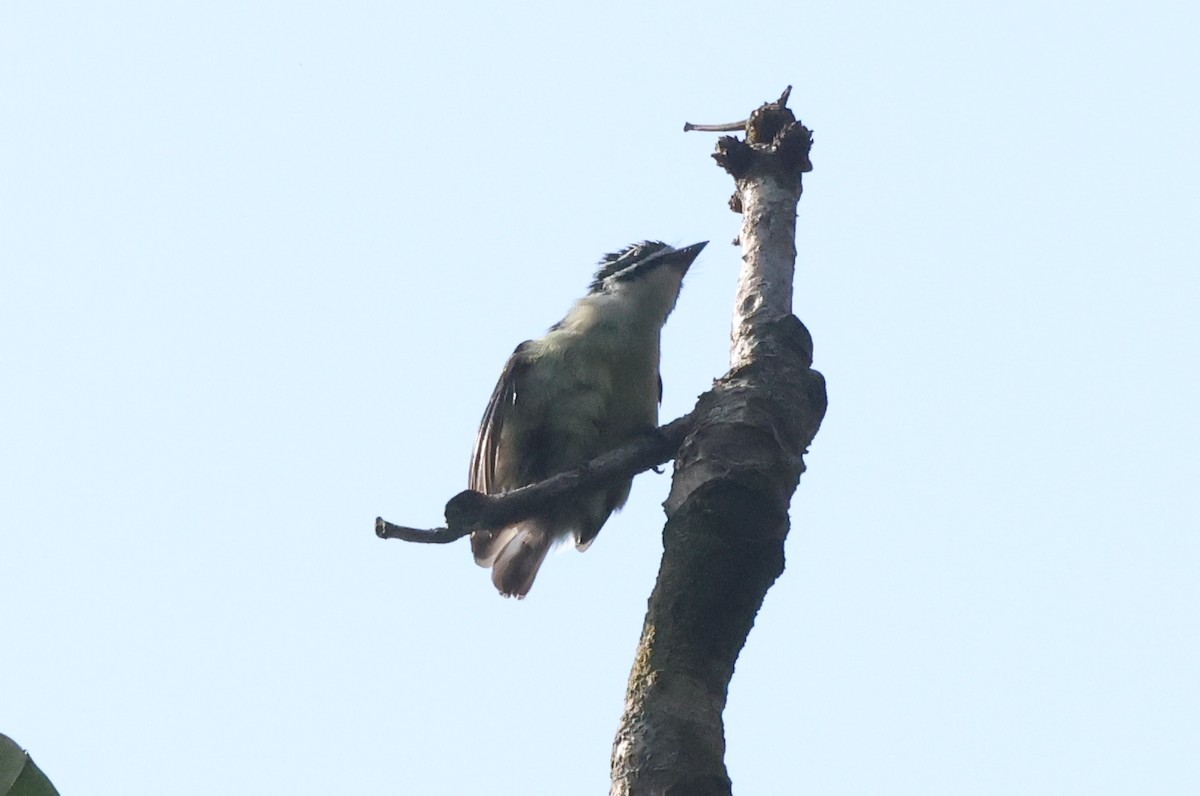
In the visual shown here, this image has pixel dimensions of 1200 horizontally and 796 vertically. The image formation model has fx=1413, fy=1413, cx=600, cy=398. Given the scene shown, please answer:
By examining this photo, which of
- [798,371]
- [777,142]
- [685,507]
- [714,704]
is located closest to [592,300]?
[777,142]

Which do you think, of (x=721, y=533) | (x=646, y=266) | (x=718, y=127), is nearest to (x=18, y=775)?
(x=721, y=533)

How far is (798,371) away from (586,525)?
3.00m

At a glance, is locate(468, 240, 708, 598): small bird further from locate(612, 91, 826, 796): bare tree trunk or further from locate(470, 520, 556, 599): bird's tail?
locate(612, 91, 826, 796): bare tree trunk

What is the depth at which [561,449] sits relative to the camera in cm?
635

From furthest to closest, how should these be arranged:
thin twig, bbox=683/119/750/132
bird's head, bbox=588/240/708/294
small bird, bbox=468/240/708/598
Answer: bird's head, bbox=588/240/708/294
small bird, bbox=468/240/708/598
thin twig, bbox=683/119/750/132

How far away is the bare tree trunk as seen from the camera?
2.89m

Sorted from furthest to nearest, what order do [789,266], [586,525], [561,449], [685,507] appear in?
1. [586,525]
2. [561,449]
3. [789,266]
4. [685,507]

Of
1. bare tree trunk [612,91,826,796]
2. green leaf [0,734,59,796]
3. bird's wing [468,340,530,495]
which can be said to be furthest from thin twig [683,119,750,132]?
green leaf [0,734,59,796]

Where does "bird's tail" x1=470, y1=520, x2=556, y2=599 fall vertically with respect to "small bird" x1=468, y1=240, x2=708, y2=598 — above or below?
below

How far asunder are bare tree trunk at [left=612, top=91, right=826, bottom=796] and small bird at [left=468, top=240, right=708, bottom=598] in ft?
6.16

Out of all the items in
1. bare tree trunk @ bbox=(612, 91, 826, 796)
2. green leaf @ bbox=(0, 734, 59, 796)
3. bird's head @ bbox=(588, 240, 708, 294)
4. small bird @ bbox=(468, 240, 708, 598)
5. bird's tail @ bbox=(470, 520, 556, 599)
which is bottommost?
green leaf @ bbox=(0, 734, 59, 796)

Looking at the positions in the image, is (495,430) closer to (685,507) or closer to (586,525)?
(586,525)

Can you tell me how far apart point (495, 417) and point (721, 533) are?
3326 millimetres

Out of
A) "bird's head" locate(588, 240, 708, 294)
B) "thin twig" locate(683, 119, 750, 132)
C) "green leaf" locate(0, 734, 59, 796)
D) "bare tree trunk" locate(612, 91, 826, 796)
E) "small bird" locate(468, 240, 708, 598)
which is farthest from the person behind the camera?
"bird's head" locate(588, 240, 708, 294)
